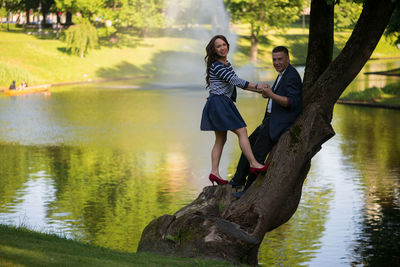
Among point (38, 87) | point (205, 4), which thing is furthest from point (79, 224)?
point (205, 4)

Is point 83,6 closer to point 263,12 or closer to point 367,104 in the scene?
point 263,12

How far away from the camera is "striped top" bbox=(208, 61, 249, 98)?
923 cm

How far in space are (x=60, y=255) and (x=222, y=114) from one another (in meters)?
2.90

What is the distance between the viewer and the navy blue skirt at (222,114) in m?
9.59

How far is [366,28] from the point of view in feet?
33.0

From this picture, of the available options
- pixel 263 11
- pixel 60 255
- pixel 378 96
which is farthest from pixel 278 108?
pixel 263 11

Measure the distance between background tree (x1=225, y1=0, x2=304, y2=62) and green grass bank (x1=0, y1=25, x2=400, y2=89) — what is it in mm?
3973

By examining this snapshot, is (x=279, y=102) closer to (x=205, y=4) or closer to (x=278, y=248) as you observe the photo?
(x=278, y=248)

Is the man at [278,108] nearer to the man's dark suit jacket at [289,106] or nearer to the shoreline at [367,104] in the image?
the man's dark suit jacket at [289,106]

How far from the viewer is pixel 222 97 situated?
9625 mm

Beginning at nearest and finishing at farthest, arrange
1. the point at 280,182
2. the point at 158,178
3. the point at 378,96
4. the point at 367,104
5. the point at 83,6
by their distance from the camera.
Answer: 1. the point at 280,182
2. the point at 158,178
3. the point at 367,104
4. the point at 378,96
5. the point at 83,6

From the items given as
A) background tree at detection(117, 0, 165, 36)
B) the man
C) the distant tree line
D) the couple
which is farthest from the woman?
background tree at detection(117, 0, 165, 36)

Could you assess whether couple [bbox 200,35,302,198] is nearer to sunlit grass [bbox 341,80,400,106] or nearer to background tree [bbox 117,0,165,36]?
sunlit grass [bbox 341,80,400,106]

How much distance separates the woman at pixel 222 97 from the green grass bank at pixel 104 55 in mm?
38668
